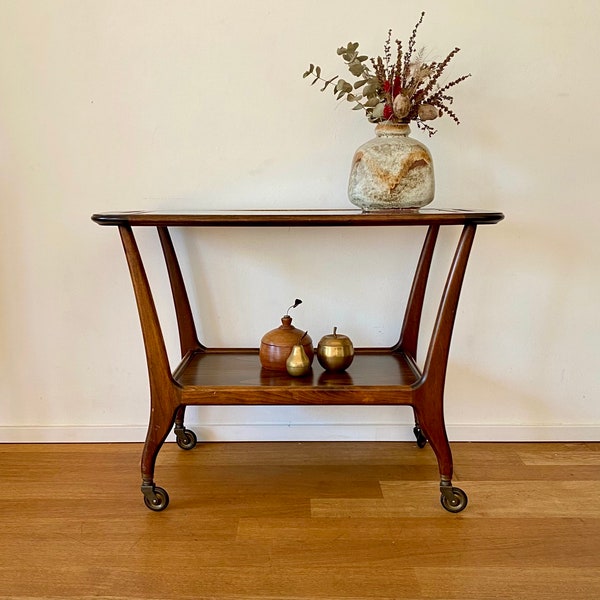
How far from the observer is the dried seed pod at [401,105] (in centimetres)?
118

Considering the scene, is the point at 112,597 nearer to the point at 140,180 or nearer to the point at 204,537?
the point at 204,537

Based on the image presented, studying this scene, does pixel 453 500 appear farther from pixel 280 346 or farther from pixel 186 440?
pixel 186 440

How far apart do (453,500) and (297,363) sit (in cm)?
51

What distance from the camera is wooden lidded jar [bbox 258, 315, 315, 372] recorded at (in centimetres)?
133

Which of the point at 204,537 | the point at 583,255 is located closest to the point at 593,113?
the point at 583,255

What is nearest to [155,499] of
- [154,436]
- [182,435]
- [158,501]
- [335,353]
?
[158,501]

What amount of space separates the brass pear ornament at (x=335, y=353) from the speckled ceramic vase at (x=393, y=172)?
0.35 metres

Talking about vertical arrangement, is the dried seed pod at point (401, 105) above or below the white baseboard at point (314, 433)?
above

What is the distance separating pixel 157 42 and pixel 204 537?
1303mm

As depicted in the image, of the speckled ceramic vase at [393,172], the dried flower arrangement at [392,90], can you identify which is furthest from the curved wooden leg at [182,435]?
the dried flower arrangement at [392,90]

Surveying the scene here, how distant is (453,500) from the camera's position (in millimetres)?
1255

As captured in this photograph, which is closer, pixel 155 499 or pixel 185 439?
pixel 155 499

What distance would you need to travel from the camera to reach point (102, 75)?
1.44 meters

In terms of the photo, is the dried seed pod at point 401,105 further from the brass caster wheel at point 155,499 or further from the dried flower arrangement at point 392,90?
the brass caster wheel at point 155,499
